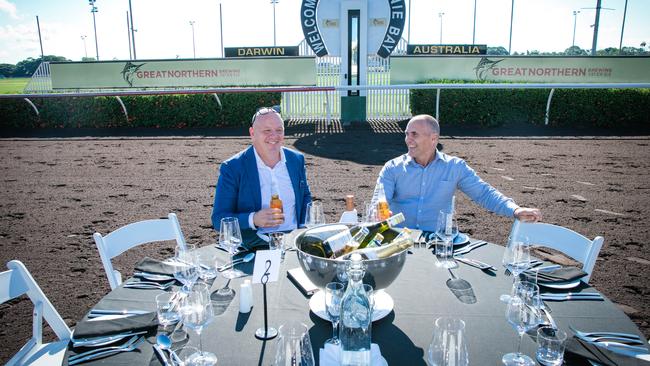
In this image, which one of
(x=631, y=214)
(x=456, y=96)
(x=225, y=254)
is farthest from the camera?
(x=456, y=96)

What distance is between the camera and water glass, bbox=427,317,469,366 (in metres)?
1.46

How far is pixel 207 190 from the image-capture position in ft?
22.7

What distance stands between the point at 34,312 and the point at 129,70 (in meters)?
15.7

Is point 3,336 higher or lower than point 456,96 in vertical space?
lower

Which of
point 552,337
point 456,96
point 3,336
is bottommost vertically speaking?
point 3,336

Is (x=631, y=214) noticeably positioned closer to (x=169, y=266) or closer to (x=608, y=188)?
(x=608, y=188)

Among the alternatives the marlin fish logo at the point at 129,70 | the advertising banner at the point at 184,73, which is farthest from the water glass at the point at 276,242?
the marlin fish logo at the point at 129,70

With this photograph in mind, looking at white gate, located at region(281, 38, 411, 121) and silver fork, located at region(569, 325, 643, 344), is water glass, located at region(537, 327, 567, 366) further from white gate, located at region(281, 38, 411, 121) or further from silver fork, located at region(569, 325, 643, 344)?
white gate, located at region(281, 38, 411, 121)

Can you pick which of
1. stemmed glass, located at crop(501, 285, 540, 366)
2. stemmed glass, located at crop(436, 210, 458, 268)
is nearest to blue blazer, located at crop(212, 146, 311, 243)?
stemmed glass, located at crop(436, 210, 458, 268)

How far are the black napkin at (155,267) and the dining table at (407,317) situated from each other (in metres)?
0.18

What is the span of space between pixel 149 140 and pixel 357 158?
5.59 m

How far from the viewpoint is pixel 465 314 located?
6.61 feet

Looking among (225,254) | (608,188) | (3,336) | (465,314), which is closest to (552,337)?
(465,314)

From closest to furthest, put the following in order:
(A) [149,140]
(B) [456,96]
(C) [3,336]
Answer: (C) [3,336], (A) [149,140], (B) [456,96]
